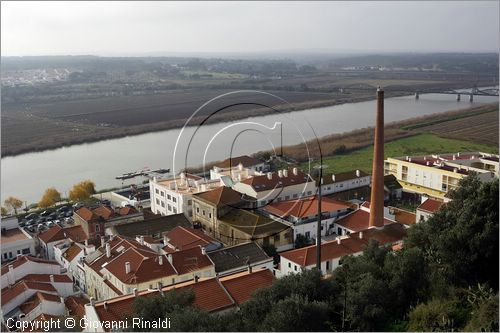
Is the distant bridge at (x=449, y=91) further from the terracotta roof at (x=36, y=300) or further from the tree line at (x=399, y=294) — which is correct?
the terracotta roof at (x=36, y=300)

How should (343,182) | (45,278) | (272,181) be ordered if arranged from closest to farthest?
(45,278), (272,181), (343,182)

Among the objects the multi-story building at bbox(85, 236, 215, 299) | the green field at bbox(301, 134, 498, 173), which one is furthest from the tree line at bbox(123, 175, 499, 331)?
the green field at bbox(301, 134, 498, 173)

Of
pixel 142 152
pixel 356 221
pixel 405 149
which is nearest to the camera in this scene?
pixel 356 221

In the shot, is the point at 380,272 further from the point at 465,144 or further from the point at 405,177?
the point at 465,144

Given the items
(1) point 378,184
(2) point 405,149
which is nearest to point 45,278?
(1) point 378,184

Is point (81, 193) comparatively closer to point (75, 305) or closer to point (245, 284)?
point (75, 305)

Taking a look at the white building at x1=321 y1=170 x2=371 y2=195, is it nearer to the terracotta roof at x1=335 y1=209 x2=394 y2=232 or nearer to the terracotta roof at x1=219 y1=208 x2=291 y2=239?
the terracotta roof at x1=335 y1=209 x2=394 y2=232

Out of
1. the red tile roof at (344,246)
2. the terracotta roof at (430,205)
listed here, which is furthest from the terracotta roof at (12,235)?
the terracotta roof at (430,205)
